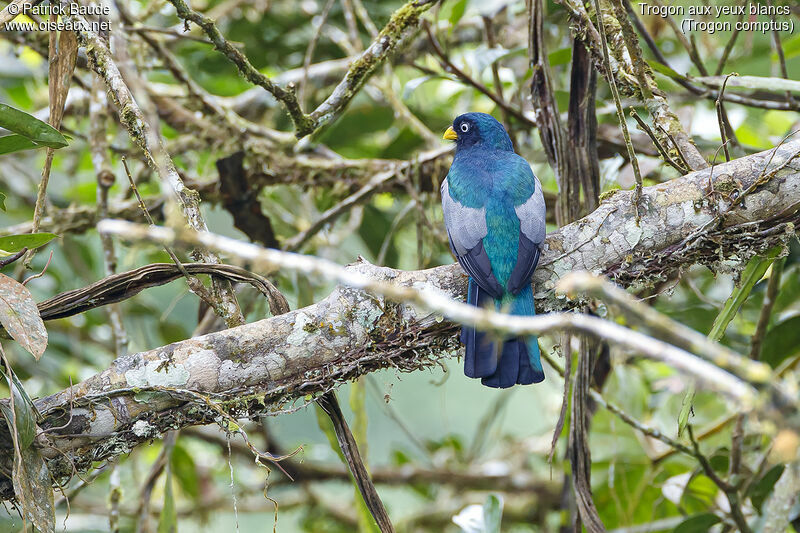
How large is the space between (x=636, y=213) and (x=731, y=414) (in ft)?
6.96

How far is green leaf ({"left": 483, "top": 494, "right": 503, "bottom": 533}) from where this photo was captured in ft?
9.17

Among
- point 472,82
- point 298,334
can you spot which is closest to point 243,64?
point 298,334

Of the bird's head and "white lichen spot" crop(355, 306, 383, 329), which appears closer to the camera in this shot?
"white lichen spot" crop(355, 306, 383, 329)

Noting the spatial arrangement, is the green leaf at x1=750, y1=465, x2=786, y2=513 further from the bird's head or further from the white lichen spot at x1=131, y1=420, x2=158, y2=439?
the white lichen spot at x1=131, y1=420, x2=158, y2=439

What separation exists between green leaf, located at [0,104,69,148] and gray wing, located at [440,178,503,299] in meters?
1.24

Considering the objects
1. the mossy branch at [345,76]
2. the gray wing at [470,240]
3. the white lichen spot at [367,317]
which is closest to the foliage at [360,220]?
the mossy branch at [345,76]

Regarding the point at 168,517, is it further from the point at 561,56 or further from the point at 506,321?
the point at 561,56

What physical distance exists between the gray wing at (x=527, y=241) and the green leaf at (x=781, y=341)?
124cm

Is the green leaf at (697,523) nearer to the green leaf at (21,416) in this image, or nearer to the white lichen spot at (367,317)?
the white lichen spot at (367,317)

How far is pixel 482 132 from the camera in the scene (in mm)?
3320

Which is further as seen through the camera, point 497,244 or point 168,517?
point 168,517

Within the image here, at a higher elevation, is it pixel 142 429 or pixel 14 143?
pixel 14 143

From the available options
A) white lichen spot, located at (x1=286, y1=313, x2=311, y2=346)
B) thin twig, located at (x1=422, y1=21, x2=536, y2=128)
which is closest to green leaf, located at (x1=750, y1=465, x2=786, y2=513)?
thin twig, located at (x1=422, y1=21, x2=536, y2=128)

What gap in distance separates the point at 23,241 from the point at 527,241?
1455 mm
